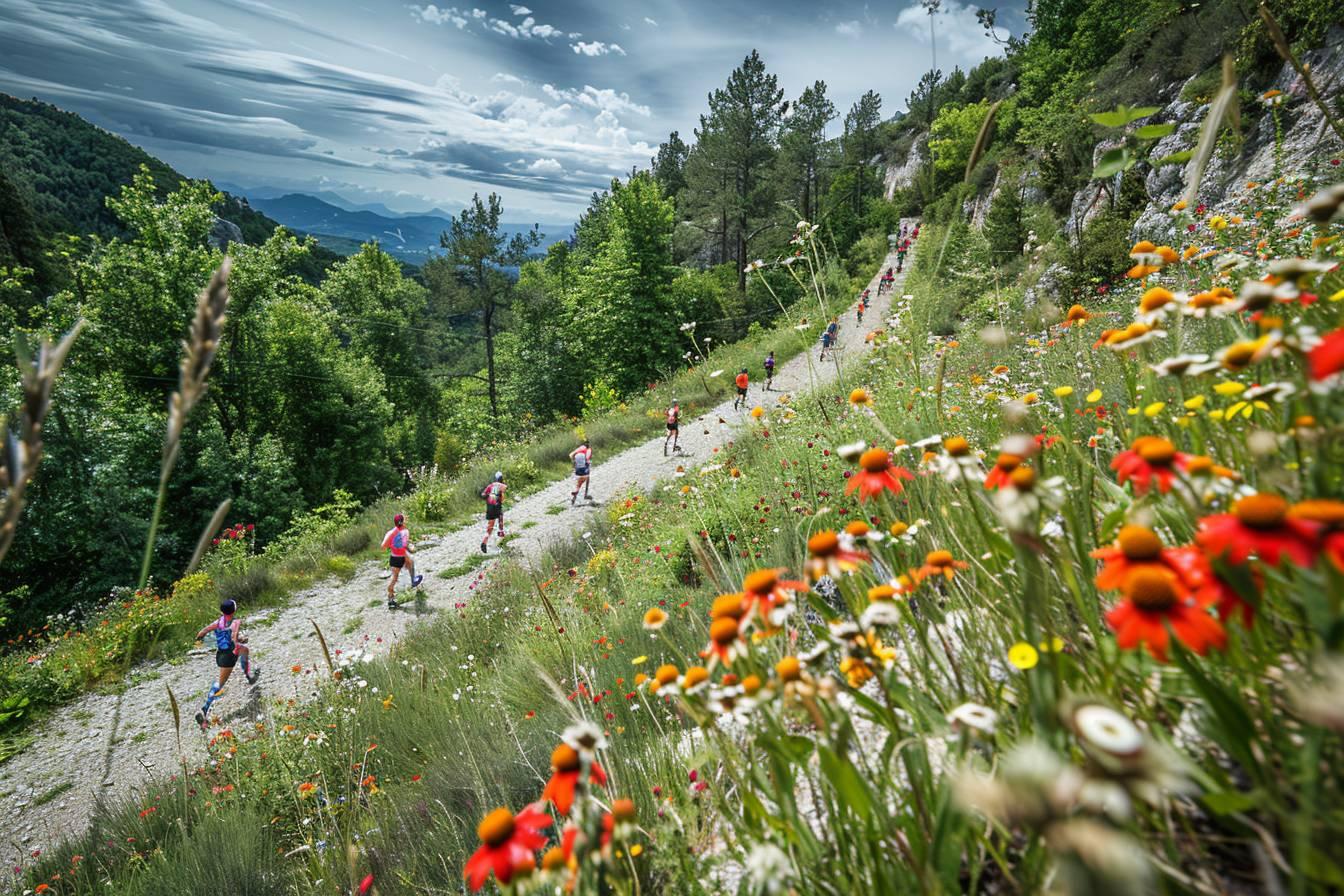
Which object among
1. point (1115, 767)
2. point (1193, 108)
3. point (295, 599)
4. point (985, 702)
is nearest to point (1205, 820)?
point (985, 702)

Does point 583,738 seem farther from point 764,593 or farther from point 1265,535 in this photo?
point 1265,535

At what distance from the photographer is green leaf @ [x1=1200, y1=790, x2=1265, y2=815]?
2.10ft

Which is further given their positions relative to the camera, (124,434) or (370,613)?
(124,434)

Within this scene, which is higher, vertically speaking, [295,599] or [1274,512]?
[1274,512]

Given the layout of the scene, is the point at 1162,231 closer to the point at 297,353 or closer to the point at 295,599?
the point at 295,599

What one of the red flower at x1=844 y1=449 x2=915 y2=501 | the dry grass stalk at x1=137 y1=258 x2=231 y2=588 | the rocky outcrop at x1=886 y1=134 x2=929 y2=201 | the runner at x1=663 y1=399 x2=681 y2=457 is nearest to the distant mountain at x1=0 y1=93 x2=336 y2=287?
the runner at x1=663 y1=399 x2=681 y2=457

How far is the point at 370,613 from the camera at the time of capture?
32.2 ft

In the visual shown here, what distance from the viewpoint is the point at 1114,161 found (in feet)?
3.38

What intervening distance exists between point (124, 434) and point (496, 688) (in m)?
17.6

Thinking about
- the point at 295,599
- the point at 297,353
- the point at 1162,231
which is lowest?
the point at 295,599

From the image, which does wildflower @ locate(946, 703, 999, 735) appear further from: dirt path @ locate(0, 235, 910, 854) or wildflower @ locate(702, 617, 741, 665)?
dirt path @ locate(0, 235, 910, 854)

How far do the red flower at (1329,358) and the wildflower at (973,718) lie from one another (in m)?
0.59

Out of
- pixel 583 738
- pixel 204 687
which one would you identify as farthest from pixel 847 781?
pixel 204 687

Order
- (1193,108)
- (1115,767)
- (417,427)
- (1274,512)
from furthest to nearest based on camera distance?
(417,427)
(1193,108)
(1274,512)
(1115,767)
